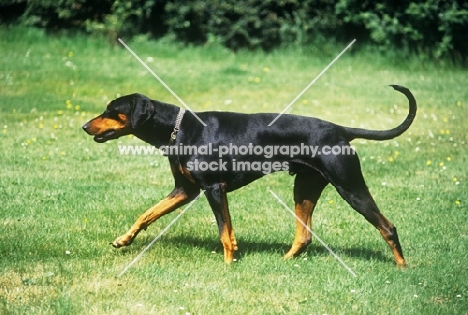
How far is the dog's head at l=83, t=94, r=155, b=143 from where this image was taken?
6.21m

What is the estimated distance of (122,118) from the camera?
Answer: 247 inches

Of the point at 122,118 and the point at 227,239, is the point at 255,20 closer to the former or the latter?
the point at 122,118

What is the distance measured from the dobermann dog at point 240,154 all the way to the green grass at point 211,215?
368mm

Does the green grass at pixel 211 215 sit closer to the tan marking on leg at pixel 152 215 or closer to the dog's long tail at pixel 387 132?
the tan marking on leg at pixel 152 215

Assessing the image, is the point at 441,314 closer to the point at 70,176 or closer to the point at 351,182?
the point at 351,182

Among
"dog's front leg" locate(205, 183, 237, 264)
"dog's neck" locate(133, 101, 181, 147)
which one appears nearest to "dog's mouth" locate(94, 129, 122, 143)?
"dog's neck" locate(133, 101, 181, 147)

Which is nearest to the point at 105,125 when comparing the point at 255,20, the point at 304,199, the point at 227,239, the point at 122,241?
the point at 122,241

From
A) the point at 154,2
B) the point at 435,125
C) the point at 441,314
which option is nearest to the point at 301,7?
the point at 154,2

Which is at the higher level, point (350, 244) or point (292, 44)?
point (350, 244)

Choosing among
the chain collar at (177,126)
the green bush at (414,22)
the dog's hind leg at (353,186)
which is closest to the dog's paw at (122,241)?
the chain collar at (177,126)

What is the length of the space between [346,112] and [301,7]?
451 cm

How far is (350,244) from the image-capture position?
6766mm

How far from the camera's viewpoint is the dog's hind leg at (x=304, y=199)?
250 inches

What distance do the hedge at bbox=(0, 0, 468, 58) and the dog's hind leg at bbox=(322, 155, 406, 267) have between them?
10.7m
